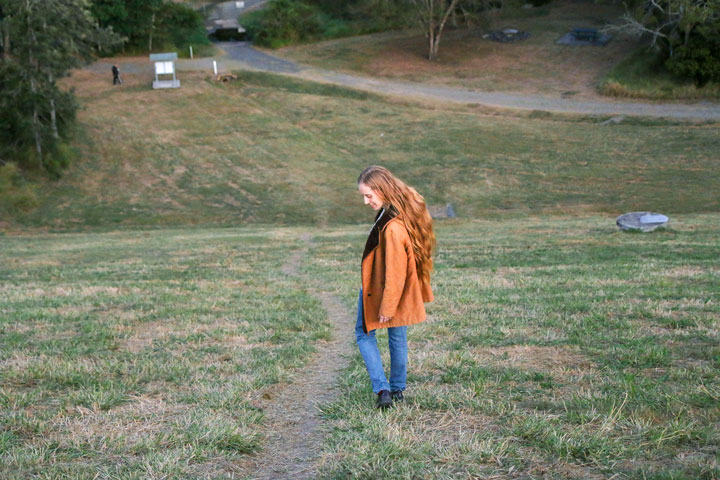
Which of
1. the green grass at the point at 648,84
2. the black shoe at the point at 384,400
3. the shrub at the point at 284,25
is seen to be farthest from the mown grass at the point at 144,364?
the shrub at the point at 284,25

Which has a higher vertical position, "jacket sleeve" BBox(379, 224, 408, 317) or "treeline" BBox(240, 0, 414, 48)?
"treeline" BBox(240, 0, 414, 48)

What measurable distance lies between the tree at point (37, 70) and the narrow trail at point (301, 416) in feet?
101

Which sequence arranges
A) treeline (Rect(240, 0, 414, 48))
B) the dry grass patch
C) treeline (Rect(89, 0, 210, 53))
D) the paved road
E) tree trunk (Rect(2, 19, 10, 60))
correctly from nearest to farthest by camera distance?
the dry grass patch → tree trunk (Rect(2, 19, 10, 60)) → the paved road → treeline (Rect(89, 0, 210, 53)) → treeline (Rect(240, 0, 414, 48))

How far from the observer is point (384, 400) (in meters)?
5.30

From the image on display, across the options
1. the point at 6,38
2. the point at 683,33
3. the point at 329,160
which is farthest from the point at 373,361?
the point at 683,33

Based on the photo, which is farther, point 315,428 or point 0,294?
point 0,294

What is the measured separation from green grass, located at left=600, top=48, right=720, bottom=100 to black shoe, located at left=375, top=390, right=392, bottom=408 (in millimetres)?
47533

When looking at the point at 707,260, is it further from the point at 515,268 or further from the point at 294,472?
the point at 294,472

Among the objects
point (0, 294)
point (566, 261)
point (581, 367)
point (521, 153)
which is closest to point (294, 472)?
point (581, 367)

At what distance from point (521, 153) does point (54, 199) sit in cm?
2652

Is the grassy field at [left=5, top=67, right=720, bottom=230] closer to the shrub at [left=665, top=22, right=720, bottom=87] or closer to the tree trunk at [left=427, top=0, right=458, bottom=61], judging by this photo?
the shrub at [left=665, top=22, right=720, bottom=87]

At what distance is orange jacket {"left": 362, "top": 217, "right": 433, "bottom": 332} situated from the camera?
200 inches

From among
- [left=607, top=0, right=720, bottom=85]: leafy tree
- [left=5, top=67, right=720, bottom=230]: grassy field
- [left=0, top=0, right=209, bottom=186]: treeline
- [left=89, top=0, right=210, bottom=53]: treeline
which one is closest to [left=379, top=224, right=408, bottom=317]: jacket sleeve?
[left=5, top=67, right=720, bottom=230]: grassy field

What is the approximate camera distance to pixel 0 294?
12.0 meters
